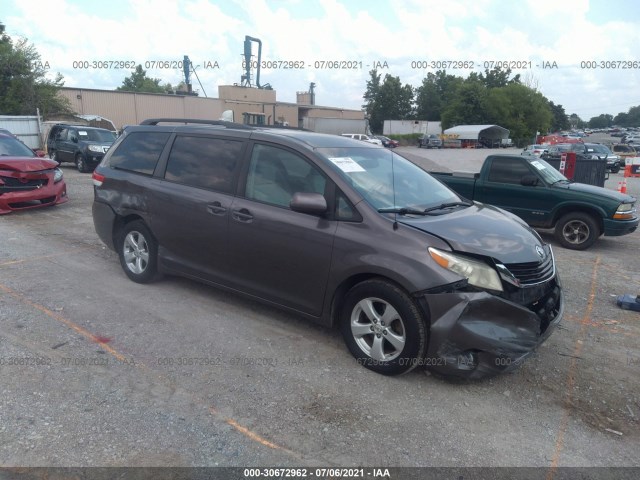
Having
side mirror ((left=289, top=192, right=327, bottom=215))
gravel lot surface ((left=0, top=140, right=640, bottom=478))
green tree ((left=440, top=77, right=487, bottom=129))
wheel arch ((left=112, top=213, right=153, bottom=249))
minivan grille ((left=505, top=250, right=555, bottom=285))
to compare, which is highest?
green tree ((left=440, top=77, right=487, bottom=129))

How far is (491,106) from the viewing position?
68.0 m

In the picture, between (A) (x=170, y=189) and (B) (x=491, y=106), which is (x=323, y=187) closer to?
(A) (x=170, y=189)

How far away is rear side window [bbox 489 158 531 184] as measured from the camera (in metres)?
8.88

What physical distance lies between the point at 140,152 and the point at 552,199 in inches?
264

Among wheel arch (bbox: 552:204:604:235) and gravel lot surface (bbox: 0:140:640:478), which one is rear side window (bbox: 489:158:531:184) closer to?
wheel arch (bbox: 552:204:604:235)

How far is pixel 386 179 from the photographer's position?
14.7ft

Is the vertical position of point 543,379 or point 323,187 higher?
point 323,187

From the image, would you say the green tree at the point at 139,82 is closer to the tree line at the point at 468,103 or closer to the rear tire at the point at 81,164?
the tree line at the point at 468,103

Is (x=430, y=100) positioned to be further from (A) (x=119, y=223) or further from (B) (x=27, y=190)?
(A) (x=119, y=223)

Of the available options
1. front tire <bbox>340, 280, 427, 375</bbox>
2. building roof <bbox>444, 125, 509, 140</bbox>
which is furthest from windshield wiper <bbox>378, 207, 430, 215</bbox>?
building roof <bbox>444, 125, 509, 140</bbox>

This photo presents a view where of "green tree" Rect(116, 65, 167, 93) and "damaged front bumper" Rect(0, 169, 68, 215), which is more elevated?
"green tree" Rect(116, 65, 167, 93)

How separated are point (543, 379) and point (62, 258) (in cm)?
595

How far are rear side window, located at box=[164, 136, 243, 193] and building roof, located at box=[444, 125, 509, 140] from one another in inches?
2243

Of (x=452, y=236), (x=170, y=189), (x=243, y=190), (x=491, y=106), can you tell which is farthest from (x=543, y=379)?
(x=491, y=106)
